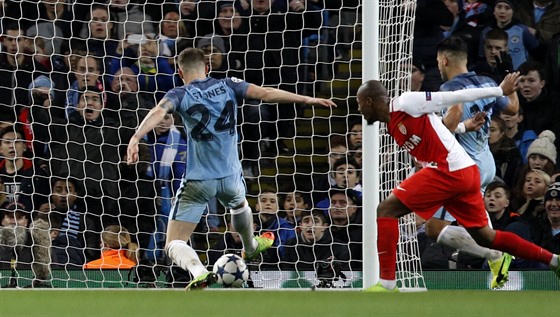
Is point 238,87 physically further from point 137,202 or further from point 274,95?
point 137,202

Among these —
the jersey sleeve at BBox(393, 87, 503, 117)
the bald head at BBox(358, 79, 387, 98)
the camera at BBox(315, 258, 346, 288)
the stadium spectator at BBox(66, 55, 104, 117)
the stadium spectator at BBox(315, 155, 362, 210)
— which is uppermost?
the stadium spectator at BBox(66, 55, 104, 117)

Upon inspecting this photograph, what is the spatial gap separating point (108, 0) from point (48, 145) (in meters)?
1.85

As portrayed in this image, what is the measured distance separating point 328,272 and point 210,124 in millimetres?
2121

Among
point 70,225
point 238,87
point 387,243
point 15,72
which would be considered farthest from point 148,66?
point 387,243

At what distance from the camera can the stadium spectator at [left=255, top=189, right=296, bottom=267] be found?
12328 mm

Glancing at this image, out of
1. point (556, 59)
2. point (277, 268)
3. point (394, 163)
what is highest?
point (556, 59)

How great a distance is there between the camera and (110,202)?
12852mm

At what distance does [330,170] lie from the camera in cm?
1270

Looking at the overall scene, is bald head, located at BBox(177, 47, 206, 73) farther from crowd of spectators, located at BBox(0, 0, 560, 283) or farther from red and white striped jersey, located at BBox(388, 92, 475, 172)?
red and white striped jersey, located at BBox(388, 92, 475, 172)

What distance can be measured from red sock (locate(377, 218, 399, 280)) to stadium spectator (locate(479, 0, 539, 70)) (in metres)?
4.39

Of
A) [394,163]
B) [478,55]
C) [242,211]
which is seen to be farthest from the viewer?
[478,55]

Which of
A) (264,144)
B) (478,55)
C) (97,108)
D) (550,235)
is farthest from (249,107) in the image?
(550,235)

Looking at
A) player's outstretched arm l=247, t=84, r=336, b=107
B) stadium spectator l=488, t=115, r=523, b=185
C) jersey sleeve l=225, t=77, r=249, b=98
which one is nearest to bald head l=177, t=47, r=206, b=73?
jersey sleeve l=225, t=77, r=249, b=98

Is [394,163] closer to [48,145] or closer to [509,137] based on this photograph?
[509,137]
